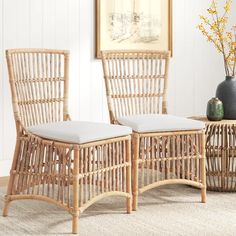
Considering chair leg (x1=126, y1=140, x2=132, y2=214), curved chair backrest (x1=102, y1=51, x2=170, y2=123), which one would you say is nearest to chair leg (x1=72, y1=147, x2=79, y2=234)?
chair leg (x1=126, y1=140, x2=132, y2=214)

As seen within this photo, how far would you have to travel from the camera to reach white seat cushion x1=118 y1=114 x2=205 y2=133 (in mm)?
3246

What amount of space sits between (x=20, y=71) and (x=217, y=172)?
1278 mm

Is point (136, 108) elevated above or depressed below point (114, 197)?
above

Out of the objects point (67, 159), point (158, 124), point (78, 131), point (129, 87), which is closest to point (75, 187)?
point (67, 159)

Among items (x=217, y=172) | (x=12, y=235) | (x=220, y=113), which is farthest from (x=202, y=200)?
(x=12, y=235)

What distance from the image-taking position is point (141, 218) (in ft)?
10.1

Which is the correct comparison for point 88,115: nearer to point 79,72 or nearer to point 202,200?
point 79,72

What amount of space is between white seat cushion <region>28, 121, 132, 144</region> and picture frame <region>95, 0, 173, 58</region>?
118cm

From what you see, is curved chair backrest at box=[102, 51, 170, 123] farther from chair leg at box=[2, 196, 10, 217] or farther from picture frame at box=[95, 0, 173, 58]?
chair leg at box=[2, 196, 10, 217]

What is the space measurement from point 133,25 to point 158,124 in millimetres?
1217

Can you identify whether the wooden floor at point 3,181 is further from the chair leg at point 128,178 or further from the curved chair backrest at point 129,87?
the chair leg at point 128,178

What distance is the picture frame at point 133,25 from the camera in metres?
4.15

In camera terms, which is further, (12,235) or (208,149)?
→ (208,149)

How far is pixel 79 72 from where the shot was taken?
413 centimetres
